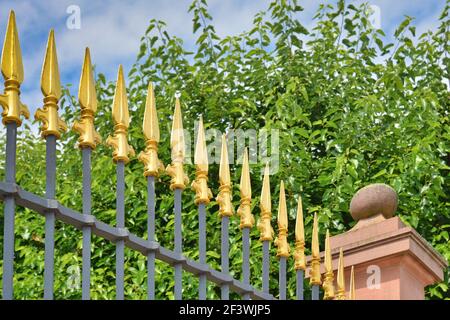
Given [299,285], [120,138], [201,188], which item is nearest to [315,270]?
[299,285]

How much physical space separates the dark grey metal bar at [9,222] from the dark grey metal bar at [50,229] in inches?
4.5

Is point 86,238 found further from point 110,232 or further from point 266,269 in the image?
point 266,269

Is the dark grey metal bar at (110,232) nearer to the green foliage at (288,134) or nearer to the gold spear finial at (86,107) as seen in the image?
the gold spear finial at (86,107)

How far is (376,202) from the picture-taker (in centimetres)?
507

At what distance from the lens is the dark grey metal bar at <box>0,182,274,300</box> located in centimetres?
319

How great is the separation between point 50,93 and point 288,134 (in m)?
5.38

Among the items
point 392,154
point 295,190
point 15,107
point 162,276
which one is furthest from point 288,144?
point 15,107

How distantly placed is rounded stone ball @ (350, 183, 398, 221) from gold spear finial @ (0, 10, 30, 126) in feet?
7.53

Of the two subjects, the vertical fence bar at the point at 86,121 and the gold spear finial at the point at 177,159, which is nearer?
the vertical fence bar at the point at 86,121

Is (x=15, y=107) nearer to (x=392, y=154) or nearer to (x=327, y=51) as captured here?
(x=392, y=154)

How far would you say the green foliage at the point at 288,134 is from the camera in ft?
27.0

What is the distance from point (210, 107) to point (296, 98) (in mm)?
748

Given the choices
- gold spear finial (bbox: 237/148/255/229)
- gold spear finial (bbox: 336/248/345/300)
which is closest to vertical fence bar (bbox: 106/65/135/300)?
gold spear finial (bbox: 237/148/255/229)

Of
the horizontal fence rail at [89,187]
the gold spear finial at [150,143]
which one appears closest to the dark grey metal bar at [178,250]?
the horizontal fence rail at [89,187]
